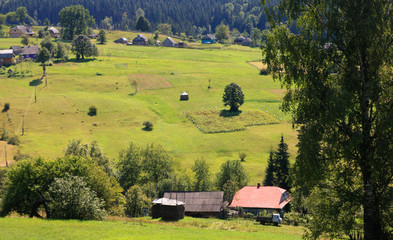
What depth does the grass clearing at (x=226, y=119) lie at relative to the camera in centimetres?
9294

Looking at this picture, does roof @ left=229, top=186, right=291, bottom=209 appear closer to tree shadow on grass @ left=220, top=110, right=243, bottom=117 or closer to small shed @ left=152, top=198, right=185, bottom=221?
small shed @ left=152, top=198, right=185, bottom=221

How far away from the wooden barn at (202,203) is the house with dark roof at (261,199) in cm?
552

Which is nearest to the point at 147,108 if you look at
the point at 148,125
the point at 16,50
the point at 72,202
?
the point at 148,125

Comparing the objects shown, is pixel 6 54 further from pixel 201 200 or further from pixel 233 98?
pixel 201 200

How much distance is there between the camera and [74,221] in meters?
31.8

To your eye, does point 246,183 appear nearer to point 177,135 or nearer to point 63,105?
point 177,135

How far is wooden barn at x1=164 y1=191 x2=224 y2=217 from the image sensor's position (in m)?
53.2

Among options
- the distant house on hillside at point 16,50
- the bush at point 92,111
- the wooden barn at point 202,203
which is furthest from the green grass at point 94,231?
the distant house on hillside at point 16,50

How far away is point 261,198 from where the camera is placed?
191 feet

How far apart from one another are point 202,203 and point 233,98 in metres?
53.4

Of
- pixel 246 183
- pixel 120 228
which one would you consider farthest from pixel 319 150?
pixel 246 183

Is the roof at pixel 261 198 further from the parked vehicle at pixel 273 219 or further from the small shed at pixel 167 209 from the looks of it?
the small shed at pixel 167 209

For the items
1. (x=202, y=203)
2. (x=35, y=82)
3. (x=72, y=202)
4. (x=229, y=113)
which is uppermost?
(x=72, y=202)

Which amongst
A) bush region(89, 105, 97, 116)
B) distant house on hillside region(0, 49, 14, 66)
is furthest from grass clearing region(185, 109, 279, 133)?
distant house on hillside region(0, 49, 14, 66)
